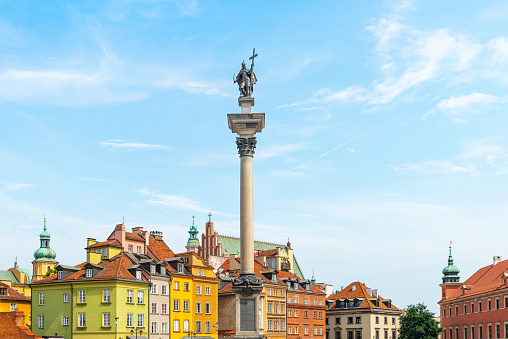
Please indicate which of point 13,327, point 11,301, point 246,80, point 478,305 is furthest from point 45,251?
point 246,80

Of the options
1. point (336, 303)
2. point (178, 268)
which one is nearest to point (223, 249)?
point (336, 303)

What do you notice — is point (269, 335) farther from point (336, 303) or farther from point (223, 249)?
point (223, 249)

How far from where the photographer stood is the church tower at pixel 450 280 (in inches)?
5281

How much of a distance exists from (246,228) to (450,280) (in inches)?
Answer: 4168

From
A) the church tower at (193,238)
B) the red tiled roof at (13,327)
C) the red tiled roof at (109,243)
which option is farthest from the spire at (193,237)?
the red tiled roof at (13,327)

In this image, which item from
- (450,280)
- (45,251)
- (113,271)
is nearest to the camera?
(113,271)

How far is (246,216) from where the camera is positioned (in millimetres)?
39406

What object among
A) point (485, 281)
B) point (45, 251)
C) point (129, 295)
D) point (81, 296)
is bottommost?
point (81, 296)

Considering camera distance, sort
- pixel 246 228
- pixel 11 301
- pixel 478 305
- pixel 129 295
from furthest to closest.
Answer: pixel 478 305 < pixel 11 301 < pixel 129 295 < pixel 246 228

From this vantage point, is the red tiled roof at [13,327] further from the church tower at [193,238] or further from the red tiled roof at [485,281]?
the church tower at [193,238]

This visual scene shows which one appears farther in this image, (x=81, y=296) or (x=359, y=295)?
(x=359, y=295)

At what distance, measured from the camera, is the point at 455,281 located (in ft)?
445

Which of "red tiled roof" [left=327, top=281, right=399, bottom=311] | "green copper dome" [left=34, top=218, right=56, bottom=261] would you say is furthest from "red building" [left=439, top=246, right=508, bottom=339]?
"green copper dome" [left=34, top=218, right=56, bottom=261]

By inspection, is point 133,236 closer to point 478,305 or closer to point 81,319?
point 81,319
